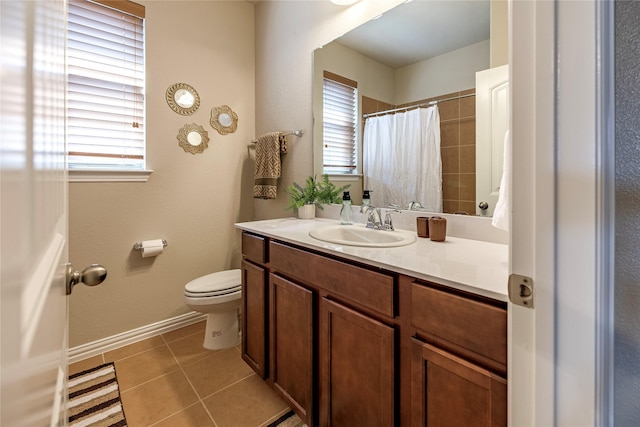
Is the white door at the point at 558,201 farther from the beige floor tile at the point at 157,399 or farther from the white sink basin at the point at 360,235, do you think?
the beige floor tile at the point at 157,399

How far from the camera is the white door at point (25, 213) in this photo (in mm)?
236

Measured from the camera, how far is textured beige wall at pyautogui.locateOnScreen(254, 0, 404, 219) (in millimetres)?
1963

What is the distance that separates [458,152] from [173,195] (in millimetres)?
2048

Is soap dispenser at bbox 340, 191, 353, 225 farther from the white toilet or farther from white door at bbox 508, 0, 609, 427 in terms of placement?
white door at bbox 508, 0, 609, 427

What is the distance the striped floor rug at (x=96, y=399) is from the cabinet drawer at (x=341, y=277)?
112 cm

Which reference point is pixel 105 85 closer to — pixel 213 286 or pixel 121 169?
pixel 121 169

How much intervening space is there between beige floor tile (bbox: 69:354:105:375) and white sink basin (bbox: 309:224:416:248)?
174 cm

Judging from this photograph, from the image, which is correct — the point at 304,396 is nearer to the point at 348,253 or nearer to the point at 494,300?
the point at 348,253

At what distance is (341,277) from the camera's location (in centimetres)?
112

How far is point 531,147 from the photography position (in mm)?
497

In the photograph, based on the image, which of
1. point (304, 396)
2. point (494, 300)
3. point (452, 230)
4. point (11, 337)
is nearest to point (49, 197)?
point (11, 337)

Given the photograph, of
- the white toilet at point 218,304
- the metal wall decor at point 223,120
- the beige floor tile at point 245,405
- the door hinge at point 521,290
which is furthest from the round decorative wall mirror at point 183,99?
the door hinge at point 521,290

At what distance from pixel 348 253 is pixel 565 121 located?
75 cm

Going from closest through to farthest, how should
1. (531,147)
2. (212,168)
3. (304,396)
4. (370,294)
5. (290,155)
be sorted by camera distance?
(531,147) < (370,294) < (304,396) < (290,155) < (212,168)
